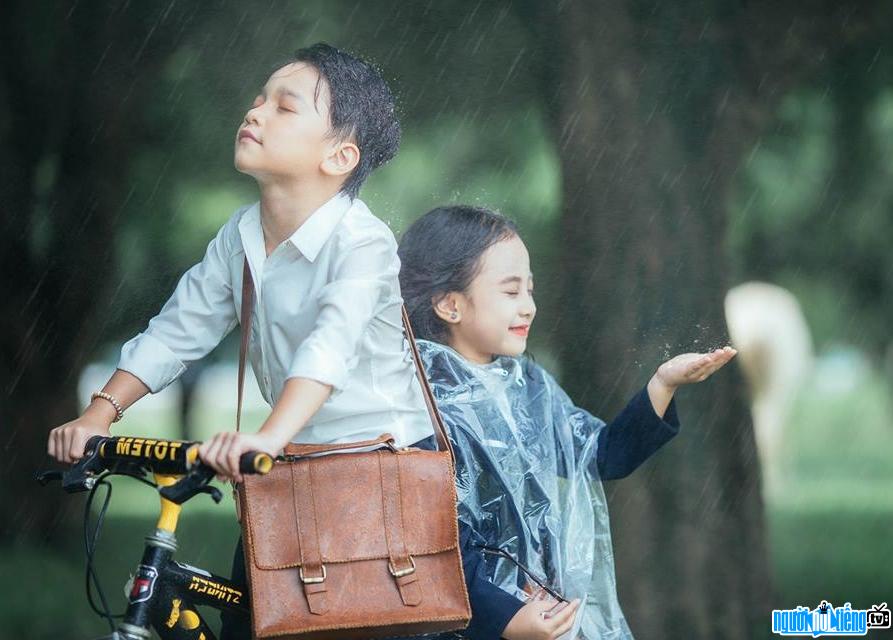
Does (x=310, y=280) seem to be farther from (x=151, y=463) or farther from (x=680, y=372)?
(x=680, y=372)

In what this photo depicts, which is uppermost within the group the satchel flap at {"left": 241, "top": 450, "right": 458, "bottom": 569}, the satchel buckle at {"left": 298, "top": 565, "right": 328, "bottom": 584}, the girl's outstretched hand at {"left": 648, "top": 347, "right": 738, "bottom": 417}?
the girl's outstretched hand at {"left": 648, "top": 347, "right": 738, "bottom": 417}

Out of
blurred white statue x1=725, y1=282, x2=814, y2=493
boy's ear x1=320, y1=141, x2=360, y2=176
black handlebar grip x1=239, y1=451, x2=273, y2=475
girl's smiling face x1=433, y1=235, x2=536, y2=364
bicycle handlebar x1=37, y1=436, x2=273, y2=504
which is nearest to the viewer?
black handlebar grip x1=239, y1=451, x2=273, y2=475

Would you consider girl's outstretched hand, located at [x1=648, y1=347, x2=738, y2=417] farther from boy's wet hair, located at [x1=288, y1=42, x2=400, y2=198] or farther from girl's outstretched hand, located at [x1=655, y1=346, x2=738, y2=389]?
boy's wet hair, located at [x1=288, y1=42, x2=400, y2=198]

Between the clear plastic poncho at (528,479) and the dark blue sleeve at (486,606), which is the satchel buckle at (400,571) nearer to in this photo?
the dark blue sleeve at (486,606)

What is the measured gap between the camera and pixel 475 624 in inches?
111

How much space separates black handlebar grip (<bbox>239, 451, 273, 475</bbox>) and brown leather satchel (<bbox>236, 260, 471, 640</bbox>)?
347mm

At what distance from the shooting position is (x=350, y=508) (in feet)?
8.34

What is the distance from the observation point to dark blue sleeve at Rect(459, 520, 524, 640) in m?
2.80

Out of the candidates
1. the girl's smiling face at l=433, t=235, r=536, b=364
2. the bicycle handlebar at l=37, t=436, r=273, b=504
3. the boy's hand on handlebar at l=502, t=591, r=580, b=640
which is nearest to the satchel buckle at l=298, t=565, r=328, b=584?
the bicycle handlebar at l=37, t=436, r=273, b=504

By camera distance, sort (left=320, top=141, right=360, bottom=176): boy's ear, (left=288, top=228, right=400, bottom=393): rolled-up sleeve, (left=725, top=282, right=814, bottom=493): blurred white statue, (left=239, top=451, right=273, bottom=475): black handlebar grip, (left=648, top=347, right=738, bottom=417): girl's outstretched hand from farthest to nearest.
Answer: (left=725, top=282, right=814, bottom=493): blurred white statue < (left=648, top=347, right=738, bottom=417): girl's outstretched hand < (left=320, top=141, right=360, bottom=176): boy's ear < (left=288, top=228, right=400, bottom=393): rolled-up sleeve < (left=239, top=451, right=273, bottom=475): black handlebar grip

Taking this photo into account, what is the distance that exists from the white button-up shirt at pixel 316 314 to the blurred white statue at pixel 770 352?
243 centimetres

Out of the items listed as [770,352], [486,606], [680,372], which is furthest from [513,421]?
[770,352]

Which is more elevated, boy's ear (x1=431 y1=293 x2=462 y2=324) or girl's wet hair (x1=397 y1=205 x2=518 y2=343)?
girl's wet hair (x1=397 y1=205 x2=518 y2=343)

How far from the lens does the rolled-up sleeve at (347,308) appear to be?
Result: 238 cm
